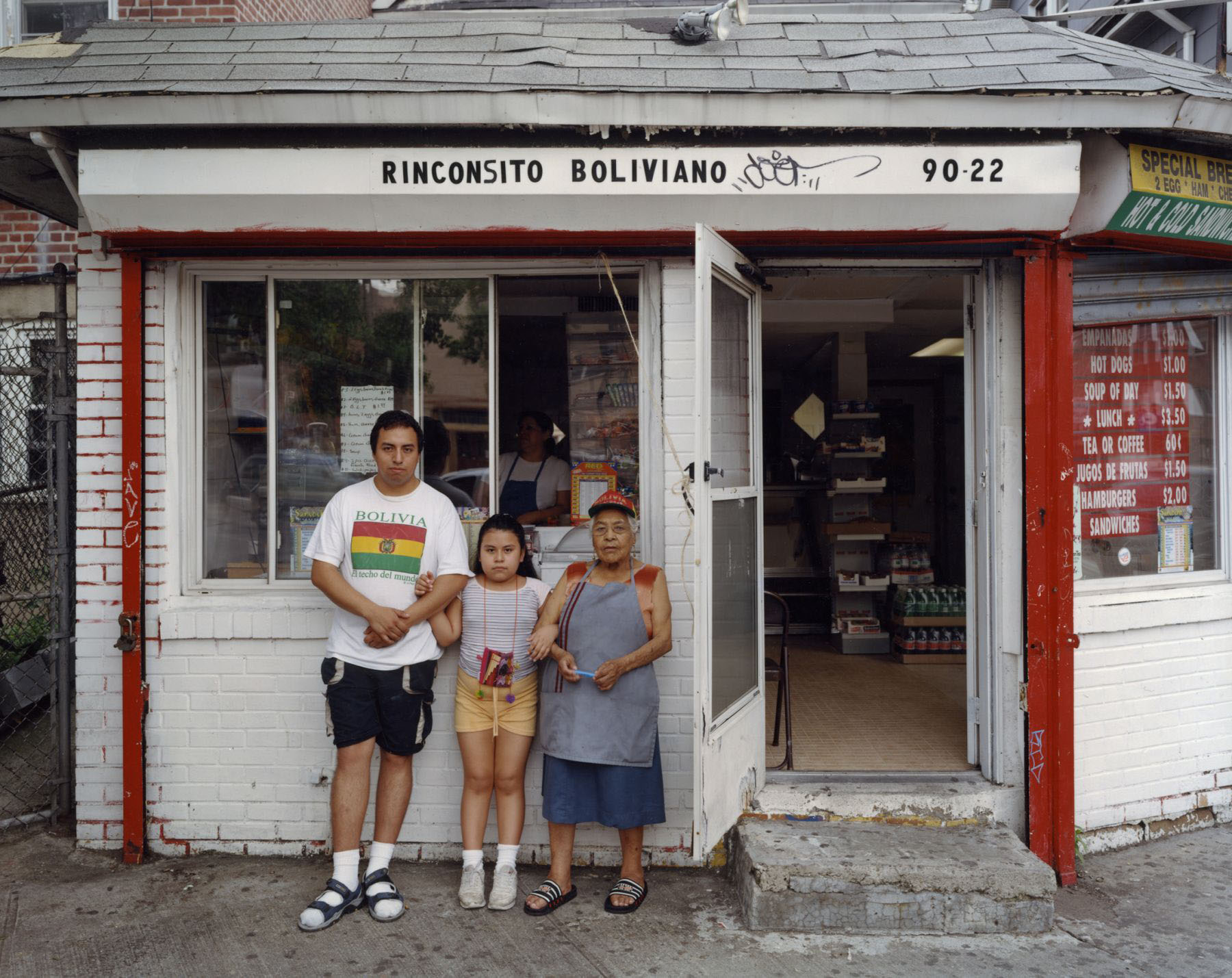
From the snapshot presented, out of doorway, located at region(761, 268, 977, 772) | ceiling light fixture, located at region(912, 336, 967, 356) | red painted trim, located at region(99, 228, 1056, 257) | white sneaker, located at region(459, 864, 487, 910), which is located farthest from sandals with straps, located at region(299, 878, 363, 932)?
ceiling light fixture, located at region(912, 336, 967, 356)

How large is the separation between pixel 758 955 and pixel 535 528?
2.17 meters

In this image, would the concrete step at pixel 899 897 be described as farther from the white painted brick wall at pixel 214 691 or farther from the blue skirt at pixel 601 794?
the white painted brick wall at pixel 214 691

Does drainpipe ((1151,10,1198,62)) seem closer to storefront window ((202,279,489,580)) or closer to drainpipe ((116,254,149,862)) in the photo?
storefront window ((202,279,489,580))

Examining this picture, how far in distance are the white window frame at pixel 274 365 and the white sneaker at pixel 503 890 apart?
60.0 inches

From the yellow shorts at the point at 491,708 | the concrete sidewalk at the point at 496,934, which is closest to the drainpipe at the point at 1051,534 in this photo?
the concrete sidewalk at the point at 496,934

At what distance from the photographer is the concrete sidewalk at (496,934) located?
11.8 feet

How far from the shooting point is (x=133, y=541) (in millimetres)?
4395

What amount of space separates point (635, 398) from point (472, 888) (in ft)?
7.77

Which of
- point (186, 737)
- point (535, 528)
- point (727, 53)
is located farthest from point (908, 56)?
point (186, 737)

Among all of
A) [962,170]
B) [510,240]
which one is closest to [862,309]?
[962,170]

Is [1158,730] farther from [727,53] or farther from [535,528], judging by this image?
[727,53]

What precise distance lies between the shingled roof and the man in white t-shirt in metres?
1.57

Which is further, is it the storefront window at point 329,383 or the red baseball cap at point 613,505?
the storefront window at point 329,383

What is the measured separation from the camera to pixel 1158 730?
4824 mm
